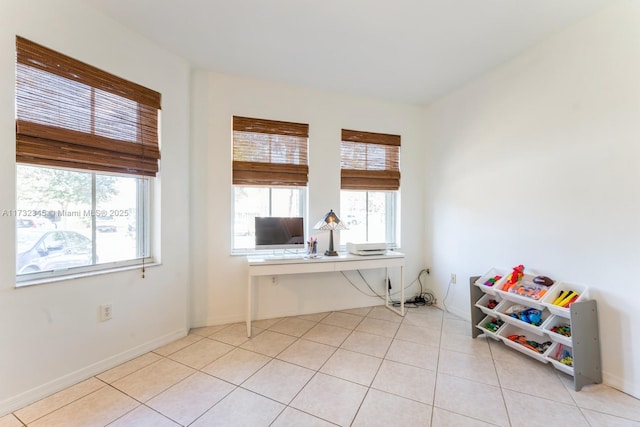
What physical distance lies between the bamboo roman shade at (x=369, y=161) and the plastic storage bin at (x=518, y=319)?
1.85 meters

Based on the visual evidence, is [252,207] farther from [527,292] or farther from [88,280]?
[527,292]

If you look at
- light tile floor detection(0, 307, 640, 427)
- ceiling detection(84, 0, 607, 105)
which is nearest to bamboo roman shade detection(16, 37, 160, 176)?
ceiling detection(84, 0, 607, 105)

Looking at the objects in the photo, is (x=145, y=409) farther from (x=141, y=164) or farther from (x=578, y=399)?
(x=578, y=399)

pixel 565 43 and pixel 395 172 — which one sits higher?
pixel 565 43

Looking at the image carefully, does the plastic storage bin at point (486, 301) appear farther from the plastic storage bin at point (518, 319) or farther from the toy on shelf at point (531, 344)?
the toy on shelf at point (531, 344)

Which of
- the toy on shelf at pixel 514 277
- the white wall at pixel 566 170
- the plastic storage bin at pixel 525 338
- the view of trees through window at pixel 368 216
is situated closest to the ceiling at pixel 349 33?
the white wall at pixel 566 170

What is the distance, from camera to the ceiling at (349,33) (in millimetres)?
1943

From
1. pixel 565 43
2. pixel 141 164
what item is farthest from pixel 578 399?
pixel 141 164

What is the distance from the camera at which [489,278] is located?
2.69m

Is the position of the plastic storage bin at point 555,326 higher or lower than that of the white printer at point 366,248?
lower

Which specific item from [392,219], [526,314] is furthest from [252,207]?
[526,314]

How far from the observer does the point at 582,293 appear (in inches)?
77.6

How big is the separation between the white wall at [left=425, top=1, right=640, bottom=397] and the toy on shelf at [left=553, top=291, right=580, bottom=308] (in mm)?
133

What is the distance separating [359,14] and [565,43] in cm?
171
